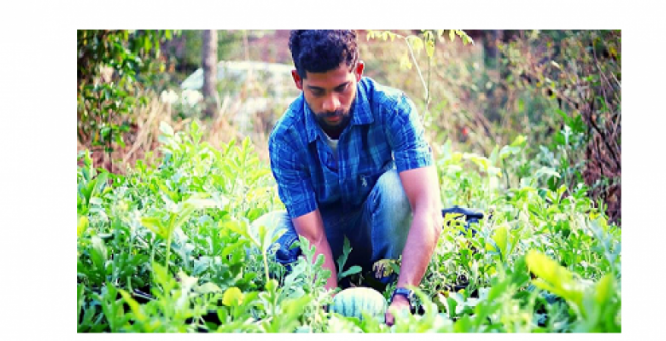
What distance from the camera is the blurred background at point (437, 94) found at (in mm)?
3189

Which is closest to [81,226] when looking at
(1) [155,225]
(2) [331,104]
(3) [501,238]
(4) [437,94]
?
(1) [155,225]

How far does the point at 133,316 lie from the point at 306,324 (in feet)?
1.50

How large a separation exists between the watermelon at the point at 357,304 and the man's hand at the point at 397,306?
0.02 m

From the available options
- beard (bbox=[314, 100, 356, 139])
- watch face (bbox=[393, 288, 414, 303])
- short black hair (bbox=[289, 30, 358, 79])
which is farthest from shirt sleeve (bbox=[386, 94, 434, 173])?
watch face (bbox=[393, 288, 414, 303])

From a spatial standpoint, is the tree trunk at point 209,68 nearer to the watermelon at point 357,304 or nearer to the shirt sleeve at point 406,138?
the shirt sleeve at point 406,138

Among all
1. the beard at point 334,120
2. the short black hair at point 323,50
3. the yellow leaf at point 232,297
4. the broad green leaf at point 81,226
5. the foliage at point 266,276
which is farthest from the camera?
the beard at point 334,120

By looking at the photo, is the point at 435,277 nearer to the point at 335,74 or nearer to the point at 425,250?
the point at 425,250

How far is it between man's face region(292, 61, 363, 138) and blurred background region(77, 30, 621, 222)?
46cm

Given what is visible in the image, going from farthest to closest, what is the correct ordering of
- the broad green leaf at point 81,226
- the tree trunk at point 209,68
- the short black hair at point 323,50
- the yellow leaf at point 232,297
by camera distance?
the tree trunk at point 209,68
the short black hair at point 323,50
the broad green leaf at point 81,226
the yellow leaf at point 232,297

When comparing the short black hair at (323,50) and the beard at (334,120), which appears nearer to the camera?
the short black hair at (323,50)

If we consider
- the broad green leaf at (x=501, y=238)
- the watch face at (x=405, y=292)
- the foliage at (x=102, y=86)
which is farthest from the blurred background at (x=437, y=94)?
the watch face at (x=405, y=292)

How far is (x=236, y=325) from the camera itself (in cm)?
152

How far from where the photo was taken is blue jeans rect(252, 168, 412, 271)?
2166 millimetres

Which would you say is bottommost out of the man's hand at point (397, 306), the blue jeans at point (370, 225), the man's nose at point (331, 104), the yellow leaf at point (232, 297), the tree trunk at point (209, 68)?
the man's hand at point (397, 306)
